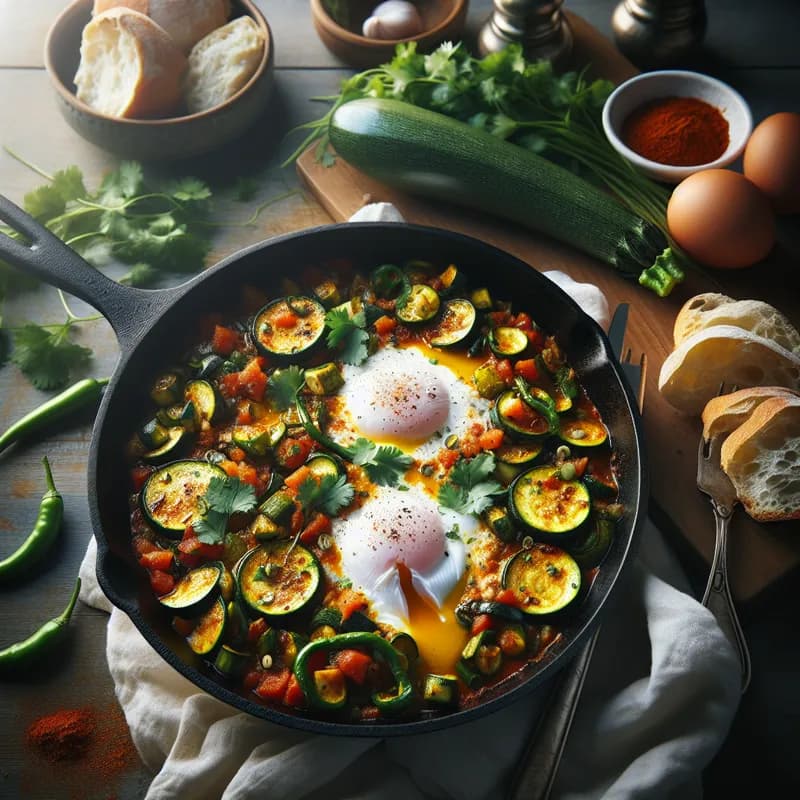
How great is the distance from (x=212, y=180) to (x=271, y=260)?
1.25 meters

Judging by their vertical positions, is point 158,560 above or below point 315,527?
below

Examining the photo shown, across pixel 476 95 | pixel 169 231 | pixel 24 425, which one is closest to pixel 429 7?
pixel 476 95

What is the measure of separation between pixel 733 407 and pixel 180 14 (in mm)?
3675

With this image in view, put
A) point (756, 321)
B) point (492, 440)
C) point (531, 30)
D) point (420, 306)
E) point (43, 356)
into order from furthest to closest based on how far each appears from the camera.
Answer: point (531, 30), point (43, 356), point (420, 306), point (756, 321), point (492, 440)

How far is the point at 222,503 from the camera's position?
3707mm

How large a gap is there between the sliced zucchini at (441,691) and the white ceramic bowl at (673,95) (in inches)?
115

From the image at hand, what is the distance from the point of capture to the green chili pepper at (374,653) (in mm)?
3256

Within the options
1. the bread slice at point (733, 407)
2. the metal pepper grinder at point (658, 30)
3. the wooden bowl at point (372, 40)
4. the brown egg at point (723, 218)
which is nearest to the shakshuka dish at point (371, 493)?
the bread slice at point (733, 407)

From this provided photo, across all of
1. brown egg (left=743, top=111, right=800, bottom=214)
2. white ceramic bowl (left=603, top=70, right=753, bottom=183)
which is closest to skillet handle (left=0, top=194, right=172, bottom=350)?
white ceramic bowl (left=603, top=70, right=753, bottom=183)

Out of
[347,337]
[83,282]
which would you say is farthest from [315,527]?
[83,282]

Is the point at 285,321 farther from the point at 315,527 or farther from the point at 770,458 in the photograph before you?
the point at 770,458

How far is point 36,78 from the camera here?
571 centimetres

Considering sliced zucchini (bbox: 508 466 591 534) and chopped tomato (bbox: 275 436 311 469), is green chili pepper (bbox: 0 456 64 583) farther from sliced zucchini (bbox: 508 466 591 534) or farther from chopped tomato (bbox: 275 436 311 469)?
sliced zucchini (bbox: 508 466 591 534)

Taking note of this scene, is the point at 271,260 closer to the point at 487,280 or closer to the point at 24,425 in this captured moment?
the point at 487,280
